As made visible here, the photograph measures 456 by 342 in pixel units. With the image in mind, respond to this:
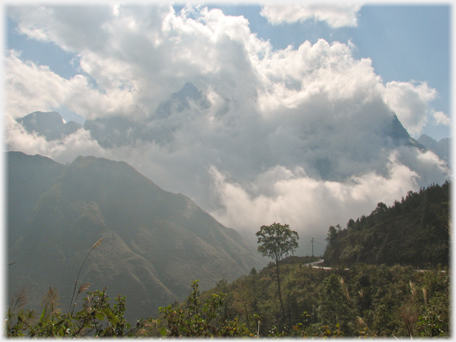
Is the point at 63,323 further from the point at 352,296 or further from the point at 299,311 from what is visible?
the point at 299,311

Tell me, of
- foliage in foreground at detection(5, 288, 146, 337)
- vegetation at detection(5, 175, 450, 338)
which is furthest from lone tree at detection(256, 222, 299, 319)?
foliage in foreground at detection(5, 288, 146, 337)

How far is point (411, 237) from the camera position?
144ft

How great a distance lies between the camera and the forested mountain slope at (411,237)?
38.4m

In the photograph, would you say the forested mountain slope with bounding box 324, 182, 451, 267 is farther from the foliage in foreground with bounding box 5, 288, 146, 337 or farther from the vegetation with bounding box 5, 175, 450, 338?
the foliage in foreground with bounding box 5, 288, 146, 337

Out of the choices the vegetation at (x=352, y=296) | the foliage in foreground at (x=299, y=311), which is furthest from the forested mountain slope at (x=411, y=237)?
the foliage in foreground at (x=299, y=311)

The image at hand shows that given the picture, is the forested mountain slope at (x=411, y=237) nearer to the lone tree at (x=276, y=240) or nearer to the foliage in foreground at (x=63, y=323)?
the lone tree at (x=276, y=240)

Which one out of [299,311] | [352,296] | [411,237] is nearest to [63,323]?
[352,296]

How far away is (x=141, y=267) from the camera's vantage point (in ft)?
553

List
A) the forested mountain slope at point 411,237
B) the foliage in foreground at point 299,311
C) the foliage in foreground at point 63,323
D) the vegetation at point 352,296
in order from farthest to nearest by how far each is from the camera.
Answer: the forested mountain slope at point 411,237 < the vegetation at point 352,296 < the foliage in foreground at point 299,311 < the foliage in foreground at point 63,323

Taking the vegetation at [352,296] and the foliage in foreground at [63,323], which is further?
the vegetation at [352,296]

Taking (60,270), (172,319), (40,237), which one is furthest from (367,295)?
(40,237)

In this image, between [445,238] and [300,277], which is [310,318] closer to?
[300,277]

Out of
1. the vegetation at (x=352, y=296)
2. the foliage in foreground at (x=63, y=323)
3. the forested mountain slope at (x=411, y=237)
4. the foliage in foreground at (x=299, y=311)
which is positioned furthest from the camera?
the forested mountain slope at (x=411, y=237)

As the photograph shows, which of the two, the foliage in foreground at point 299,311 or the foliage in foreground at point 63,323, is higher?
the foliage in foreground at point 63,323
